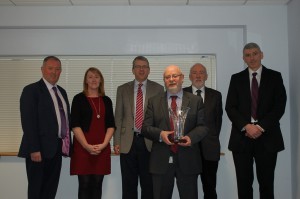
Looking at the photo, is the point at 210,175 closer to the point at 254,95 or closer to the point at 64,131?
the point at 254,95

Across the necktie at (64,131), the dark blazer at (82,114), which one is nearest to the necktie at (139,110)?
the dark blazer at (82,114)

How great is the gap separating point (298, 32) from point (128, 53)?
81.5 inches

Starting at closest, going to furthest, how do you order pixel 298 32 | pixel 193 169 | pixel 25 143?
1. pixel 193 169
2. pixel 25 143
3. pixel 298 32

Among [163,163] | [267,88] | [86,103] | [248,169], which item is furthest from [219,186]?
[86,103]

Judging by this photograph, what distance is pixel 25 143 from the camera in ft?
9.73

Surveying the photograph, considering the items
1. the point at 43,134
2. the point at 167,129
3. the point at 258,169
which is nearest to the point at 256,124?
the point at 258,169

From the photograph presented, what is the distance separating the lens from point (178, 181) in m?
2.57

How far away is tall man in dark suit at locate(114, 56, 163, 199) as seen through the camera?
3.26m

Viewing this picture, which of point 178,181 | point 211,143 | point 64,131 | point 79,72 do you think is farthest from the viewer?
point 79,72

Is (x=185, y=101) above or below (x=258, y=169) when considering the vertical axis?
above

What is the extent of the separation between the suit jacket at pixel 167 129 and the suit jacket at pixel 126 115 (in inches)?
24.2

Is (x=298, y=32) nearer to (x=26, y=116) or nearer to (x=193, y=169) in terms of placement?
(x=193, y=169)

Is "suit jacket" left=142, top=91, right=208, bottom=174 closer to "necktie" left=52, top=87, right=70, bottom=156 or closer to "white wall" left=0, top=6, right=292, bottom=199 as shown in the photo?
"necktie" left=52, top=87, right=70, bottom=156

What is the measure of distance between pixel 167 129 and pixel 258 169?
3.68ft
